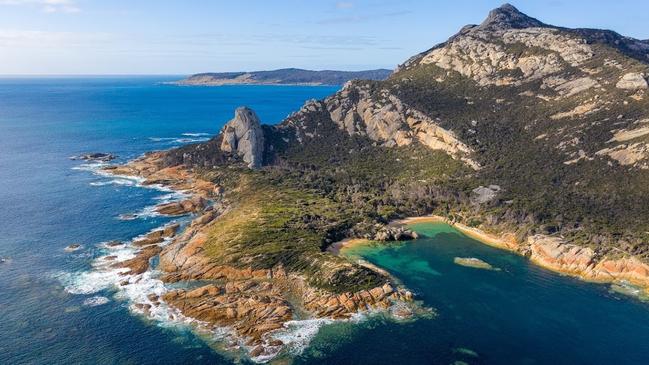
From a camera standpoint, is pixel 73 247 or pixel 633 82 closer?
pixel 73 247

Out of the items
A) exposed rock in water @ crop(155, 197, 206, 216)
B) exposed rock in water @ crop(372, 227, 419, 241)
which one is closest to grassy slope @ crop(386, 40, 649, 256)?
exposed rock in water @ crop(372, 227, 419, 241)

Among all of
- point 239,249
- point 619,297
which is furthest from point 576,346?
point 239,249

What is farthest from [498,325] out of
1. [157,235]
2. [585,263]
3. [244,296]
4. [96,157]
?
[96,157]

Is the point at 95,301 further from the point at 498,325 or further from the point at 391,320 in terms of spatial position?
the point at 498,325

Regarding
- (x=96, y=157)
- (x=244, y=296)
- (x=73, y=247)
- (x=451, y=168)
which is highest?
(x=451, y=168)

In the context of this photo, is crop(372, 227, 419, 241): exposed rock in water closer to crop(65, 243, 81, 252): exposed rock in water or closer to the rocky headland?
the rocky headland

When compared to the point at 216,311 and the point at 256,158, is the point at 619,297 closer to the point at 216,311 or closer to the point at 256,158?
the point at 216,311
